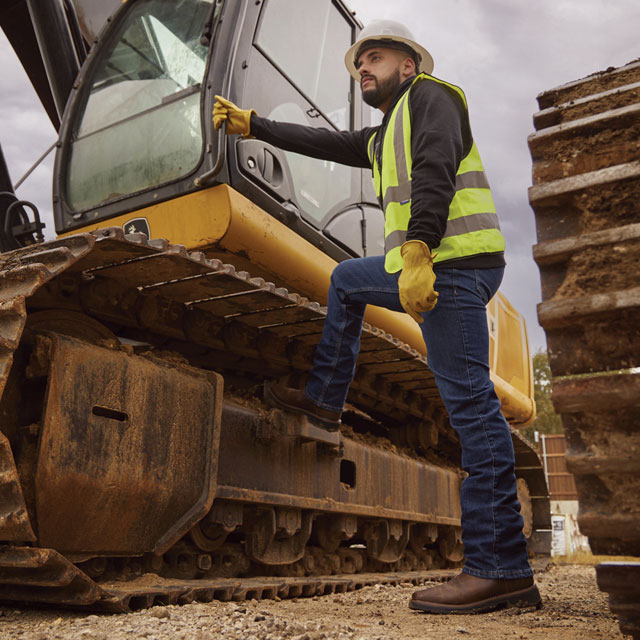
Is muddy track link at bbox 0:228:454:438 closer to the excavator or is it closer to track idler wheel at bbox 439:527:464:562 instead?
the excavator

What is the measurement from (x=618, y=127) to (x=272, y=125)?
184 centimetres

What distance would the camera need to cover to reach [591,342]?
1.81m

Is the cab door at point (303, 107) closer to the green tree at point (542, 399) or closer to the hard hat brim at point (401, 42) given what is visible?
the hard hat brim at point (401, 42)

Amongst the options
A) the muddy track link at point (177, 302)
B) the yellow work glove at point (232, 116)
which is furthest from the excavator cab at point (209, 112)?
the muddy track link at point (177, 302)

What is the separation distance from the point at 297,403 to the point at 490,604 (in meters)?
1.21

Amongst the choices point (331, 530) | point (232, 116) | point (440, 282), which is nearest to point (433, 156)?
point (440, 282)

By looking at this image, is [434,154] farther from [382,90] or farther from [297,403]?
[297,403]

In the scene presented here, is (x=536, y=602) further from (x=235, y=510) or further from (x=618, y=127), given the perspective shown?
(x=618, y=127)

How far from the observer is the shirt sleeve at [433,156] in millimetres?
2894

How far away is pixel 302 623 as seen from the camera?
2.43 meters

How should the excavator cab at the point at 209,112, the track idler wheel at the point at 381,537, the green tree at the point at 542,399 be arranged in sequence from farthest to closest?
the green tree at the point at 542,399
the track idler wheel at the point at 381,537
the excavator cab at the point at 209,112

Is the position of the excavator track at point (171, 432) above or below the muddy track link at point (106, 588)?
above

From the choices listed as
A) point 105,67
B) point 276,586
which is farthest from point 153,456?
point 105,67

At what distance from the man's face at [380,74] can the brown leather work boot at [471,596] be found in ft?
6.66
